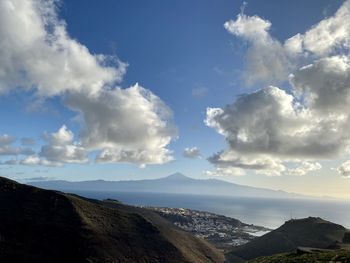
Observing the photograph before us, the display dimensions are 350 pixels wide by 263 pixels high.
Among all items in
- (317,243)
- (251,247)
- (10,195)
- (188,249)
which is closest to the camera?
(10,195)

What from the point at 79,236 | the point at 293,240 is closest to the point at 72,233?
the point at 79,236

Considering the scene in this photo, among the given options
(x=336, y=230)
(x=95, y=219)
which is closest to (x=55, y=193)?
(x=95, y=219)

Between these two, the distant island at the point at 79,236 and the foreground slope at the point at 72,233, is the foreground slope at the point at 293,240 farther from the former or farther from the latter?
the foreground slope at the point at 72,233

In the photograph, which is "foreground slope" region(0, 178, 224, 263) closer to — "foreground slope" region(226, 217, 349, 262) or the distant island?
the distant island

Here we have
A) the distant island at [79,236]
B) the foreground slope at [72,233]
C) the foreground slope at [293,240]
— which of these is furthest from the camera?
the foreground slope at [293,240]

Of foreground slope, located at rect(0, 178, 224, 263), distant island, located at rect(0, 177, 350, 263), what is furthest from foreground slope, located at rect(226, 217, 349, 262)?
foreground slope, located at rect(0, 178, 224, 263)

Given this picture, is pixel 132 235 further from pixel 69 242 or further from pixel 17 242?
pixel 17 242

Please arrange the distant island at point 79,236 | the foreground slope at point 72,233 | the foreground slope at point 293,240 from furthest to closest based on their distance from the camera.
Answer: the foreground slope at point 293,240, the foreground slope at point 72,233, the distant island at point 79,236

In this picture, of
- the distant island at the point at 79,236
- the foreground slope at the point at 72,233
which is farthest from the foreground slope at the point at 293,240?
the foreground slope at the point at 72,233
